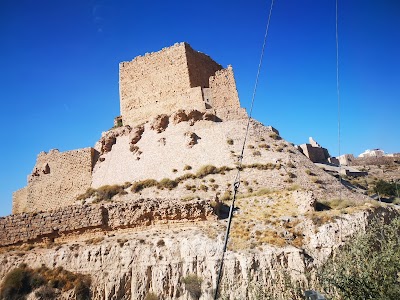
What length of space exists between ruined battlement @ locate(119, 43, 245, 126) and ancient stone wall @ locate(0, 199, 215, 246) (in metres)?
12.4

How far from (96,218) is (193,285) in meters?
5.32

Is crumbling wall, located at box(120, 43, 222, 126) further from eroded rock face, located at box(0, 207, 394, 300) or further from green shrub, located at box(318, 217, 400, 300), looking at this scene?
green shrub, located at box(318, 217, 400, 300)

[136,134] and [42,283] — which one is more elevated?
[136,134]

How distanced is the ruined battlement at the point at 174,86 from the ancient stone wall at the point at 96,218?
12386mm

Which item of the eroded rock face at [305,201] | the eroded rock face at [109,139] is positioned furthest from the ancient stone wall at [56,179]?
the eroded rock face at [305,201]

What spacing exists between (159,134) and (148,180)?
14.7ft

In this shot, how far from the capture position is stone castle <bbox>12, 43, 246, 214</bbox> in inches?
1006

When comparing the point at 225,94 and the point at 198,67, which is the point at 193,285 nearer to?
the point at 225,94

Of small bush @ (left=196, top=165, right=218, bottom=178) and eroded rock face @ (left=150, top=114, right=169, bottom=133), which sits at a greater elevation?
eroded rock face @ (left=150, top=114, right=169, bottom=133)

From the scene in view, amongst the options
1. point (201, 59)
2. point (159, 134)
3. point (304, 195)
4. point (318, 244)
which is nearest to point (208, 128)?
point (159, 134)

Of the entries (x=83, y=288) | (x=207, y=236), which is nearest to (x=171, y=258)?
(x=207, y=236)

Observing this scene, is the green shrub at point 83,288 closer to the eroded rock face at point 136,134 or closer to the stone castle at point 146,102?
the stone castle at point 146,102

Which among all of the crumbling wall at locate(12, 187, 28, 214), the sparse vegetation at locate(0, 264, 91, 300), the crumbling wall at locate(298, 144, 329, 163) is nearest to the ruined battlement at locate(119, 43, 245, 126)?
the crumbling wall at locate(12, 187, 28, 214)

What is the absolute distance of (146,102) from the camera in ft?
91.9
